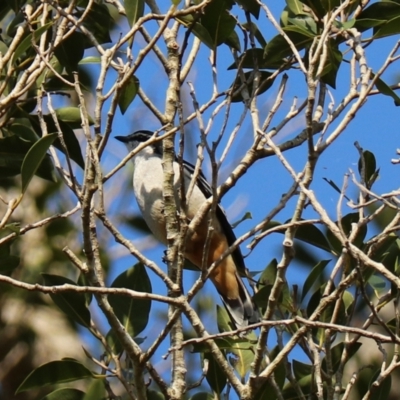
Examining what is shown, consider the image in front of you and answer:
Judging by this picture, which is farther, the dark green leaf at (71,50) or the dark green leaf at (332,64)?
the dark green leaf at (71,50)

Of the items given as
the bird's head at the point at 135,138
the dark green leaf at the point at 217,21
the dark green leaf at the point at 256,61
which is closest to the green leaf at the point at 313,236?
the dark green leaf at the point at 256,61

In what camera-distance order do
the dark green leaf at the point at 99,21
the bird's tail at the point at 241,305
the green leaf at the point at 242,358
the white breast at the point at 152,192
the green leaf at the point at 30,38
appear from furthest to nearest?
the bird's tail at the point at 241,305, the white breast at the point at 152,192, the dark green leaf at the point at 99,21, the green leaf at the point at 242,358, the green leaf at the point at 30,38

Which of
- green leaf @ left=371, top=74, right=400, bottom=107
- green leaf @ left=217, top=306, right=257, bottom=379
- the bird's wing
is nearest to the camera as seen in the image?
green leaf @ left=371, top=74, right=400, bottom=107

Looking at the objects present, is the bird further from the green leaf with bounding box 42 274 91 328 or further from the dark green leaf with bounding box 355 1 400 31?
the dark green leaf with bounding box 355 1 400 31

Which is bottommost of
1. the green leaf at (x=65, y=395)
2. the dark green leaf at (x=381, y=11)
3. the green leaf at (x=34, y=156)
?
the green leaf at (x=65, y=395)

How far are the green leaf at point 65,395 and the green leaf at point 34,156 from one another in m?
0.69

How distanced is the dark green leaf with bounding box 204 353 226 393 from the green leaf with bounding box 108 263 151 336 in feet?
0.86

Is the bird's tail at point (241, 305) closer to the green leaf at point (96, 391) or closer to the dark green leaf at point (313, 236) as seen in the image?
the dark green leaf at point (313, 236)

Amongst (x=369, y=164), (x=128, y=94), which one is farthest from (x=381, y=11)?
(x=128, y=94)

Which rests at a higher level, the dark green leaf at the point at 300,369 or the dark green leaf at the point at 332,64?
the dark green leaf at the point at 332,64

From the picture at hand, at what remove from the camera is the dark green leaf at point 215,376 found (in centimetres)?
295

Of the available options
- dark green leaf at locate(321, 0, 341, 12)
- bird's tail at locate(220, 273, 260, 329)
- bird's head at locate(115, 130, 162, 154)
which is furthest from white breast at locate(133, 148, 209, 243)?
dark green leaf at locate(321, 0, 341, 12)

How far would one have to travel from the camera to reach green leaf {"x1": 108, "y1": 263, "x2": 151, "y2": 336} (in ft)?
9.93

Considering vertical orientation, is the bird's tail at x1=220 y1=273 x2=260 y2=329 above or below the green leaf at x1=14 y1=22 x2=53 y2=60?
below
